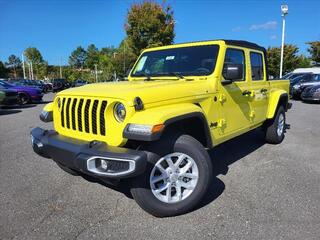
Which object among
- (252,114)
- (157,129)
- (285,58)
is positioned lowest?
(252,114)

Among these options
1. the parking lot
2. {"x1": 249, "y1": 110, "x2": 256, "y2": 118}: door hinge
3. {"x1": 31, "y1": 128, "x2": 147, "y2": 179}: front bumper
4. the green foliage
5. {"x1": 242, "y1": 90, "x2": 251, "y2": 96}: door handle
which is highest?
the green foliage

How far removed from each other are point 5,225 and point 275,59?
44006 millimetres

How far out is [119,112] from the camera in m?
3.28

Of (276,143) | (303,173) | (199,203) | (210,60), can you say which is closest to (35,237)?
(199,203)

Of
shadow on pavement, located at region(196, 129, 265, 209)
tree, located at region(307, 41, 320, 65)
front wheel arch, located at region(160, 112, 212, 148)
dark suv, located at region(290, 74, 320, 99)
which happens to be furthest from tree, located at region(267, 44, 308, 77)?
front wheel arch, located at region(160, 112, 212, 148)

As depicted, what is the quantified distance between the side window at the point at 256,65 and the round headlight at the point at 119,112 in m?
3.03

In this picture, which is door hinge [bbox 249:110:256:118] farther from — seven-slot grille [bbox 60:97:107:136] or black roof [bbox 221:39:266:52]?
seven-slot grille [bbox 60:97:107:136]

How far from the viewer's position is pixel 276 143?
259 inches

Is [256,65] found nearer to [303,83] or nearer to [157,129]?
[157,129]

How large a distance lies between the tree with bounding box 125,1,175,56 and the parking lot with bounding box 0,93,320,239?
64.9ft

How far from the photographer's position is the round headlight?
3244mm

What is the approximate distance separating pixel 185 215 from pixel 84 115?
1600mm

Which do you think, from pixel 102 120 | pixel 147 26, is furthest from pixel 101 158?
pixel 147 26

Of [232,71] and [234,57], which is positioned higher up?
[234,57]
